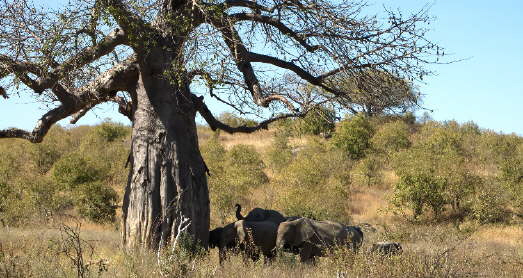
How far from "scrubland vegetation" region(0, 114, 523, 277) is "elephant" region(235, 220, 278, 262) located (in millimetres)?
1036

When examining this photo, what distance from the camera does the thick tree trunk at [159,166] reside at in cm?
1019

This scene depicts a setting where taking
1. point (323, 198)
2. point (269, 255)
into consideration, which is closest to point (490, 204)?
point (323, 198)

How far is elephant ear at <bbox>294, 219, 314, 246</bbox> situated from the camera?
35.4 feet

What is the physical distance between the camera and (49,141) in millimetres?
42344

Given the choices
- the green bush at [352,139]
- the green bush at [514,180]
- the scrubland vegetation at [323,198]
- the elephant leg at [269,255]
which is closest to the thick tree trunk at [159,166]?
the scrubland vegetation at [323,198]

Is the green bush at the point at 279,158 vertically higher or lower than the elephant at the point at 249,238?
higher

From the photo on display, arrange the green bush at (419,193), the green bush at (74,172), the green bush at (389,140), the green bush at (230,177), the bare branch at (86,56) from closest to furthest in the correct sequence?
the bare branch at (86,56)
the green bush at (230,177)
the green bush at (74,172)
the green bush at (419,193)
the green bush at (389,140)

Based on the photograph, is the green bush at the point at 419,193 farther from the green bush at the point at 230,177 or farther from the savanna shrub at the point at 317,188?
A: the green bush at the point at 230,177

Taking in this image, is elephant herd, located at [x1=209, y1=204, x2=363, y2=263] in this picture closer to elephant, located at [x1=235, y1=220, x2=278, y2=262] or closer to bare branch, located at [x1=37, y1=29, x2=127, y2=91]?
elephant, located at [x1=235, y1=220, x2=278, y2=262]

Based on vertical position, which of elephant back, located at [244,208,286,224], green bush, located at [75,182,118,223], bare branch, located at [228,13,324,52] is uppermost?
bare branch, located at [228,13,324,52]

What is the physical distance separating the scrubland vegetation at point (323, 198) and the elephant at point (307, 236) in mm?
916

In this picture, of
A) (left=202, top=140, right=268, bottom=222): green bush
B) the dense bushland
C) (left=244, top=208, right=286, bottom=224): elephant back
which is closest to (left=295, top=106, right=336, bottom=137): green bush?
the dense bushland

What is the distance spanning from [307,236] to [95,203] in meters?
12.8

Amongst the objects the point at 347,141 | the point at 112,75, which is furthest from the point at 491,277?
the point at 347,141
